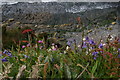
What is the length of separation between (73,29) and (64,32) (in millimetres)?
292

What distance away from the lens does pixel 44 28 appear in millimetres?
6555

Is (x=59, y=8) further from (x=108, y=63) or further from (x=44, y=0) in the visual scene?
(x=108, y=63)

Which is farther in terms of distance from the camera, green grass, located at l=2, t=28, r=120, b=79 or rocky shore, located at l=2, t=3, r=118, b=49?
rocky shore, located at l=2, t=3, r=118, b=49

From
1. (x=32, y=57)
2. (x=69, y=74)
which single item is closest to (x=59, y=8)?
(x=32, y=57)

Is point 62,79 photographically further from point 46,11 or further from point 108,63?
point 46,11

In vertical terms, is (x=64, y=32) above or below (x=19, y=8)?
below

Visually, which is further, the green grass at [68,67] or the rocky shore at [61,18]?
the rocky shore at [61,18]

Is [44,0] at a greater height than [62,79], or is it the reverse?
[44,0]

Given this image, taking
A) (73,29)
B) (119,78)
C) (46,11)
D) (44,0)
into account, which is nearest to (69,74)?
(119,78)

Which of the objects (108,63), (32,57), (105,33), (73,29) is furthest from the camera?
(73,29)

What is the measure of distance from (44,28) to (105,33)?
159 cm

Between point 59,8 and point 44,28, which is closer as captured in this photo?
point 44,28

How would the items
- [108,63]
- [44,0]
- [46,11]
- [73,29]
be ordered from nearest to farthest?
[108,63], [73,29], [46,11], [44,0]

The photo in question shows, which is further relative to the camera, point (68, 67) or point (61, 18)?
point (61, 18)
